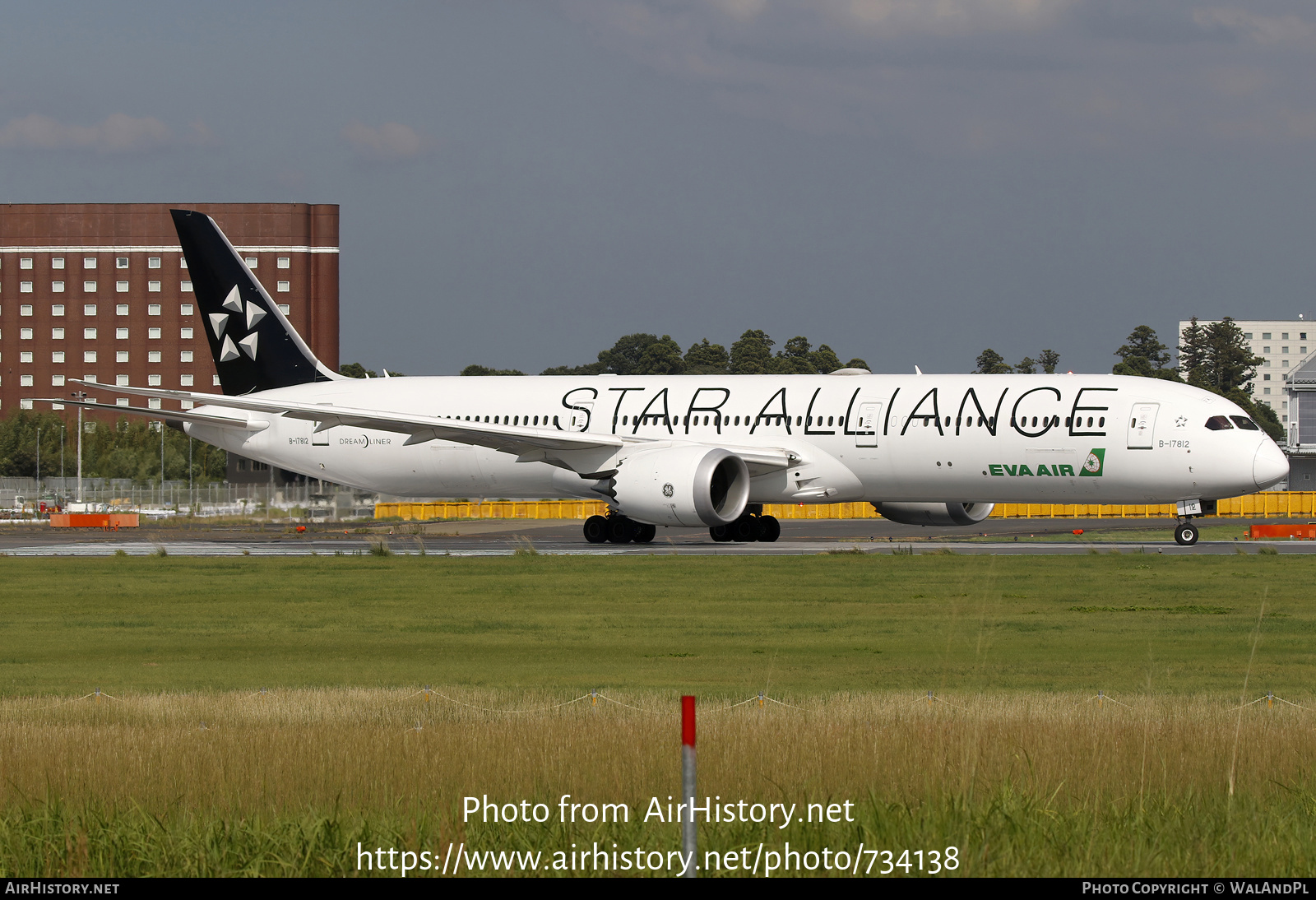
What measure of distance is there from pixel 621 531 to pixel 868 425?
23.6 feet

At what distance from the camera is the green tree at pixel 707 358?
138 m

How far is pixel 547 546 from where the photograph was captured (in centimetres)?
3966

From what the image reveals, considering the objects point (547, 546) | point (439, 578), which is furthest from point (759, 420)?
point (439, 578)

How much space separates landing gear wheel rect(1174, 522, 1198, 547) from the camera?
36781 millimetres

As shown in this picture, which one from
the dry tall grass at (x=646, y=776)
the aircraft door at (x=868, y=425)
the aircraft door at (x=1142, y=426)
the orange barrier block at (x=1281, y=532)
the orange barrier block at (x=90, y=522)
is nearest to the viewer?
the dry tall grass at (x=646, y=776)

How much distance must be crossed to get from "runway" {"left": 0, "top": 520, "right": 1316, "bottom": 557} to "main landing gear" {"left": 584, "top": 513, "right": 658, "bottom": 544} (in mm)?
412

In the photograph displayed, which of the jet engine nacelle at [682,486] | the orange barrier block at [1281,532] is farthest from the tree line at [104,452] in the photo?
the orange barrier block at [1281,532]

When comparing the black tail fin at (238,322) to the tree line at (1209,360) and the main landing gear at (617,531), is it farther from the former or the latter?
the tree line at (1209,360)

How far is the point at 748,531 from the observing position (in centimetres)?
3956

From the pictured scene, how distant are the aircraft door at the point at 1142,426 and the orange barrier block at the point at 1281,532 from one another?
9.74m

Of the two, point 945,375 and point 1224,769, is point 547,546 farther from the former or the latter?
A: point 1224,769

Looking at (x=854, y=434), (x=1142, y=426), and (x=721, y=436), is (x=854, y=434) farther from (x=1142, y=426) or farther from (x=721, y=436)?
(x=1142, y=426)

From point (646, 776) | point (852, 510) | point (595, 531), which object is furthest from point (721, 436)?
point (852, 510)
